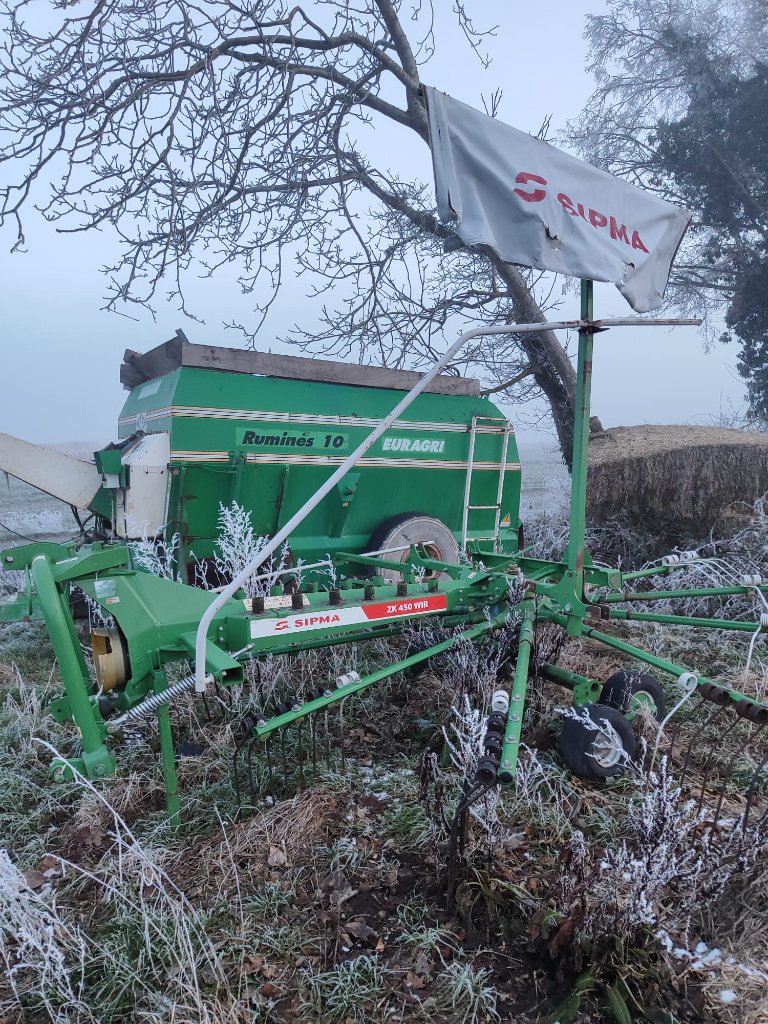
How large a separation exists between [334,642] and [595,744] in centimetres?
133

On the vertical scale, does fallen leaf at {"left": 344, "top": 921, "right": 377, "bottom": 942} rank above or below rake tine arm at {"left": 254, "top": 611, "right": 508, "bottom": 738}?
below

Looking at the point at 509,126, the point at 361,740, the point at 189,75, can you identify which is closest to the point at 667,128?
the point at 189,75

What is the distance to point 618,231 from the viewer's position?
3549mm

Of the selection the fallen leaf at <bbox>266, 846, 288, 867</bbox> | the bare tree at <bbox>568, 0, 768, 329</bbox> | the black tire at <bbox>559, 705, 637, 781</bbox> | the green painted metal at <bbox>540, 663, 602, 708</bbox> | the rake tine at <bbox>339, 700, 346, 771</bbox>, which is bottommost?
the fallen leaf at <bbox>266, 846, 288, 867</bbox>

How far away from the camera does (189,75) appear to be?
625cm

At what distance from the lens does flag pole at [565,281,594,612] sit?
359 cm

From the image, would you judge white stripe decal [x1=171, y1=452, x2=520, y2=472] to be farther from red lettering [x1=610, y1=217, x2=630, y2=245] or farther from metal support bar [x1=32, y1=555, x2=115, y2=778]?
red lettering [x1=610, y1=217, x2=630, y2=245]

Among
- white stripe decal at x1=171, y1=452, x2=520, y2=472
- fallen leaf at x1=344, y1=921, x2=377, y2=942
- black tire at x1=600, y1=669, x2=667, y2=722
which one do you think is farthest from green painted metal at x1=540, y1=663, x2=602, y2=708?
white stripe decal at x1=171, y1=452, x2=520, y2=472

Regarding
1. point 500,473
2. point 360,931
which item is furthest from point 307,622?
point 500,473

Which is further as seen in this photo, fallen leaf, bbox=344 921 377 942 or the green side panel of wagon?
the green side panel of wagon

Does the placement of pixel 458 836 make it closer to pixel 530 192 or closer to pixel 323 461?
pixel 530 192

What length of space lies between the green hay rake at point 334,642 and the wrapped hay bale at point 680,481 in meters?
3.19

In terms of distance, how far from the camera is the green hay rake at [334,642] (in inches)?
99.4

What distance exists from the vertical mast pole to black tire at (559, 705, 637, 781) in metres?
0.75
